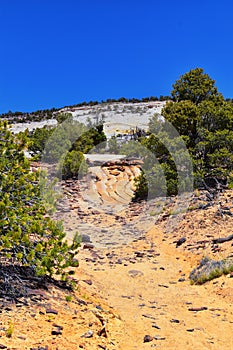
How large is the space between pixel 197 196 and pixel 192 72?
7.68 metres

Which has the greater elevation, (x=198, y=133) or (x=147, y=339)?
(x=198, y=133)

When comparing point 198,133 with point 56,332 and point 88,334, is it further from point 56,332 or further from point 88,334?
point 56,332

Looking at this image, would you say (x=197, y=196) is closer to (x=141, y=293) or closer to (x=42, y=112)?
(x=141, y=293)

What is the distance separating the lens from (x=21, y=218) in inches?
Answer: 197

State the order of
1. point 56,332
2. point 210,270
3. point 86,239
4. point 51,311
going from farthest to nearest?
1. point 86,239
2. point 210,270
3. point 51,311
4. point 56,332

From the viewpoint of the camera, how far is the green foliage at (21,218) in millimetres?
4758

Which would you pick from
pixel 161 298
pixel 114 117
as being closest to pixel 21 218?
pixel 161 298

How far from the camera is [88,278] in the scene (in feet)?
24.0

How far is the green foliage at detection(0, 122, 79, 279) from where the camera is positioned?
4.76 m

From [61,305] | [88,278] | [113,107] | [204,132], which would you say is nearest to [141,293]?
[88,278]

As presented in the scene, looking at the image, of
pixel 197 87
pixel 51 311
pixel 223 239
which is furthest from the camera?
pixel 197 87

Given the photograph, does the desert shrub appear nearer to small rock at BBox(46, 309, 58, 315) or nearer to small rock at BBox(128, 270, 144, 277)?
small rock at BBox(128, 270, 144, 277)

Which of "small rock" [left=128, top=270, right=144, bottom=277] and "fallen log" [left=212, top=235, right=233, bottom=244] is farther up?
"fallen log" [left=212, top=235, right=233, bottom=244]

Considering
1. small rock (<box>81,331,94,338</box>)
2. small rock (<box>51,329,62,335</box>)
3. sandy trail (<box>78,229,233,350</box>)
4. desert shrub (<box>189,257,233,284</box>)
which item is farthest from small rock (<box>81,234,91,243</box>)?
small rock (<box>51,329,62,335</box>)
